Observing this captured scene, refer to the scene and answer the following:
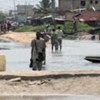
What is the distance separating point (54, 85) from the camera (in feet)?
43.0

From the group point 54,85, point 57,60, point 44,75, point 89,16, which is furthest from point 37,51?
point 89,16

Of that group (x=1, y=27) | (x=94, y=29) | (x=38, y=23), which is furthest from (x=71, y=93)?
(x=38, y=23)

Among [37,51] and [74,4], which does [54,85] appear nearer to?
[37,51]

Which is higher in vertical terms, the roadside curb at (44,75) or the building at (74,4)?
the roadside curb at (44,75)

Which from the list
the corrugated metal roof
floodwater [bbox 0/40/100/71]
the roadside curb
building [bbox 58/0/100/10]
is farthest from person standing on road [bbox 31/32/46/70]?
building [bbox 58/0/100/10]

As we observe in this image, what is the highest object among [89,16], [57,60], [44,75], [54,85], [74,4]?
[44,75]

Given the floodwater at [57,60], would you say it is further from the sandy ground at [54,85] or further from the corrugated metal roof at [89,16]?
the corrugated metal roof at [89,16]

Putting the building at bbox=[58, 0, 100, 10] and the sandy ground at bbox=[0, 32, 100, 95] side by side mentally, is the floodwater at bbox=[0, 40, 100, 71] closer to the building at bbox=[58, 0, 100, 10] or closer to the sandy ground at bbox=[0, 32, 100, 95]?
the sandy ground at bbox=[0, 32, 100, 95]

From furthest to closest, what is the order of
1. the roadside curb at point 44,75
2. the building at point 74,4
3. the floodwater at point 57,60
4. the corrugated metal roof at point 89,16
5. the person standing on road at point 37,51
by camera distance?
the building at point 74,4, the corrugated metal roof at point 89,16, the floodwater at point 57,60, the person standing on road at point 37,51, the roadside curb at point 44,75

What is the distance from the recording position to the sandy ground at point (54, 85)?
41.0 ft

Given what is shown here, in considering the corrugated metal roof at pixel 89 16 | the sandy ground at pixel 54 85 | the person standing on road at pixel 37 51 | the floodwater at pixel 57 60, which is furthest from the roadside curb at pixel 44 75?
the corrugated metal roof at pixel 89 16

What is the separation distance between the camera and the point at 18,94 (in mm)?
12102

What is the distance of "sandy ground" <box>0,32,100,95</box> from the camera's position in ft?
41.0

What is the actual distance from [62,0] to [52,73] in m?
88.6
